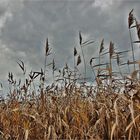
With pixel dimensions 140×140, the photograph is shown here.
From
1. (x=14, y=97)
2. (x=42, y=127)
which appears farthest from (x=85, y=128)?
(x=14, y=97)

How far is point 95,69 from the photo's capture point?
14.4ft

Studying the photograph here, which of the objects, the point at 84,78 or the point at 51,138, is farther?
the point at 84,78

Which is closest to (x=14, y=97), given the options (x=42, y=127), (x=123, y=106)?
(x=42, y=127)

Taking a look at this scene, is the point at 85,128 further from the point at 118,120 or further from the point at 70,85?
the point at 70,85

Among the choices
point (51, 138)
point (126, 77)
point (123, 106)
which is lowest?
point (51, 138)

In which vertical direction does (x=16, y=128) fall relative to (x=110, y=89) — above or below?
below

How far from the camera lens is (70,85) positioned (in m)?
5.38

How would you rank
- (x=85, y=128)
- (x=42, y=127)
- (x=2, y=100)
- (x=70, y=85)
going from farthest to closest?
(x=2, y=100), (x=70, y=85), (x=42, y=127), (x=85, y=128)

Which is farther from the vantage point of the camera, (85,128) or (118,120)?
(85,128)

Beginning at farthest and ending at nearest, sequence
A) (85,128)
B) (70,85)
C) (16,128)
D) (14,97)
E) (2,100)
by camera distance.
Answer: (2,100), (14,97), (70,85), (16,128), (85,128)

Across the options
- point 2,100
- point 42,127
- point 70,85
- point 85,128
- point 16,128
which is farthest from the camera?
point 2,100

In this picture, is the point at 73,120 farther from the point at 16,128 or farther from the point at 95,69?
the point at 16,128

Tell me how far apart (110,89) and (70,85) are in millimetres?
1135

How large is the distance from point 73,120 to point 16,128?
1.03 m
